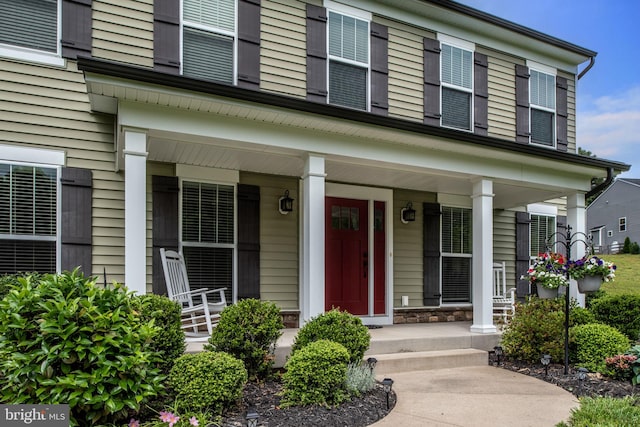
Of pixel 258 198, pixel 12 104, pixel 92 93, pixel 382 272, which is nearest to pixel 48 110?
pixel 12 104

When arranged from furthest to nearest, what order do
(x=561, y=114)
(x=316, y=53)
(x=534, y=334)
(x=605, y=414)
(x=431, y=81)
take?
(x=561, y=114), (x=431, y=81), (x=316, y=53), (x=534, y=334), (x=605, y=414)

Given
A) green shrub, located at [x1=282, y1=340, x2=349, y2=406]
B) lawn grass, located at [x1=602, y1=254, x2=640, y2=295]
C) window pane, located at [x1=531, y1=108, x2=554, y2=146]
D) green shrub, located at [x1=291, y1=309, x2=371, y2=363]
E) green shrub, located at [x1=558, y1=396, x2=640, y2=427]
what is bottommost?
lawn grass, located at [x1=602, y1=254, x2=640, y2=295]

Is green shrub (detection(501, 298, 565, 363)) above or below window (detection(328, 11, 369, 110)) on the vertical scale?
below

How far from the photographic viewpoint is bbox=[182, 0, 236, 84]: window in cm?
563

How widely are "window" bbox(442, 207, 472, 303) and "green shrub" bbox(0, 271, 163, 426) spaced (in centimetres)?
559

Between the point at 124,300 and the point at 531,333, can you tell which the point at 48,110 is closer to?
the point at 124,300

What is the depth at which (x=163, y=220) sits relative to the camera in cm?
543

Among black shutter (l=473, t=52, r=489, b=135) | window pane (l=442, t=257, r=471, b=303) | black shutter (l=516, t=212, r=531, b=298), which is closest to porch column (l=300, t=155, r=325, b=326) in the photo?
window pane (l=442, t=257, r=471, b=303)

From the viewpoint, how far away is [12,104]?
4.76m

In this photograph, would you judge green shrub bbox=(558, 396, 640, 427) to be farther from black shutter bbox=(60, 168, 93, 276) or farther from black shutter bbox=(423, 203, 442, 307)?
black shutter bbox=(60, 168, 93, 276)

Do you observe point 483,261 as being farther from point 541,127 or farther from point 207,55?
point 207,55

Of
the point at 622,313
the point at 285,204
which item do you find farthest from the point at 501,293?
the point at 285,204

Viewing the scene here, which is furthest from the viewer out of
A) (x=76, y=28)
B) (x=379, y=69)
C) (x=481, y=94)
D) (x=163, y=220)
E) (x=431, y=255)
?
(x=481, y=94)

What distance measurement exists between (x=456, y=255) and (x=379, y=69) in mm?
3321
